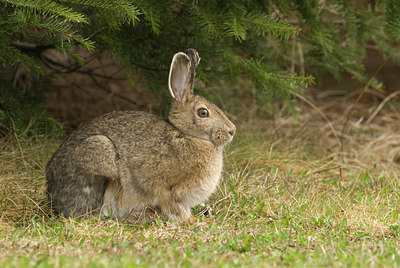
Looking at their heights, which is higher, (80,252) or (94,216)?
(80,252)

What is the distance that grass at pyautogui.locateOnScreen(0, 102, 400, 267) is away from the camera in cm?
404

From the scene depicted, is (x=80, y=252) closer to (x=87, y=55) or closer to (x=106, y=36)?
(x=106, y=36)

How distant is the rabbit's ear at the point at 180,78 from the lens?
17.7 ft

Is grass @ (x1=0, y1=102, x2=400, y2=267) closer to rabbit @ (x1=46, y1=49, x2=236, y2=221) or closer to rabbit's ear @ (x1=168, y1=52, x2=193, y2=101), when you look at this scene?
rabbit @ (x1=46, y1=49, x2=236, y2=221)

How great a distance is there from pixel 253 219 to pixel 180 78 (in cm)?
145

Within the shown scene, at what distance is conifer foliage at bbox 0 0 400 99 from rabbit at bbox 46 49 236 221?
0.69 m

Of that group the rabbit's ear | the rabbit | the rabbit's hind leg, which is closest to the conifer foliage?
the rabbit's ear

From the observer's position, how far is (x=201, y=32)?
6.01 m

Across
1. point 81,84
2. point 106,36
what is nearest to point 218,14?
point 106,36

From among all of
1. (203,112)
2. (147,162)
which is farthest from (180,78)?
(147,162)

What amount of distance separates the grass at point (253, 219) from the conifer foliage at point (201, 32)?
3.15 ft

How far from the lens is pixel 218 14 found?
596 cm

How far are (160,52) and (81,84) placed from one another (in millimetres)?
3388

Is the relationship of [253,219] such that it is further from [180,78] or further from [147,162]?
[180,78]
